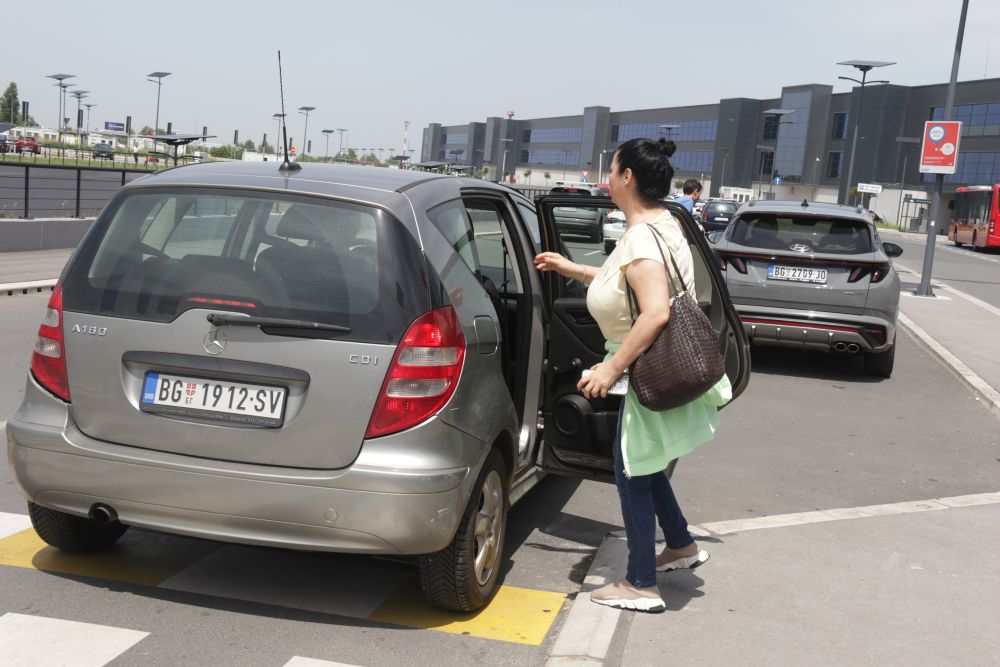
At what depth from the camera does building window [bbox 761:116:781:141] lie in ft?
381

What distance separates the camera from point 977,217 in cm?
5331

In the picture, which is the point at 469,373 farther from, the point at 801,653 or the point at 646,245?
the point at 801,653

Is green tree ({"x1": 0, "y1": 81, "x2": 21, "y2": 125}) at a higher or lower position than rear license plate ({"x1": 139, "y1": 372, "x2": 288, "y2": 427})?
higher

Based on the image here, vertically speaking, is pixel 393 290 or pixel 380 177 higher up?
pixel 380 177

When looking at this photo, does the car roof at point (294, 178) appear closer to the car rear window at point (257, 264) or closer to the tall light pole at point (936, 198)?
the car rear window at point (257, 264)

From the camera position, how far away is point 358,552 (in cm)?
379

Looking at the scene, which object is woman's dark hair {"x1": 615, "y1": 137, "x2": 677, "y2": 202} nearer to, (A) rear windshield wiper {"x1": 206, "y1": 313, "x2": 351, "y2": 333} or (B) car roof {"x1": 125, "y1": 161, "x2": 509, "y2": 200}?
(B) car roof {"x1": 125, "y1": 161, "x2": 509, "y2": 200}

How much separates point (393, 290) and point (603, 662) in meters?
1.44

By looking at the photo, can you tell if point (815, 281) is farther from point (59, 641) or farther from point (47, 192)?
point (47, 192)

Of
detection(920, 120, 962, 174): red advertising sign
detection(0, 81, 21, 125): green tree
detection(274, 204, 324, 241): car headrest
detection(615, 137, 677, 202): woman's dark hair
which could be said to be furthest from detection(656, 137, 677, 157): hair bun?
detection(0, 81, 21, 125): green tree

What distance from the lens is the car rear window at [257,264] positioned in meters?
3.81

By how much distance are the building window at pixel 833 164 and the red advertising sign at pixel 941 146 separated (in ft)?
299

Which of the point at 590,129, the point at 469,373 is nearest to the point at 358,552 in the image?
the point at 469,373

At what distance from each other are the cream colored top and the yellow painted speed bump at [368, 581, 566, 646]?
1.11m
